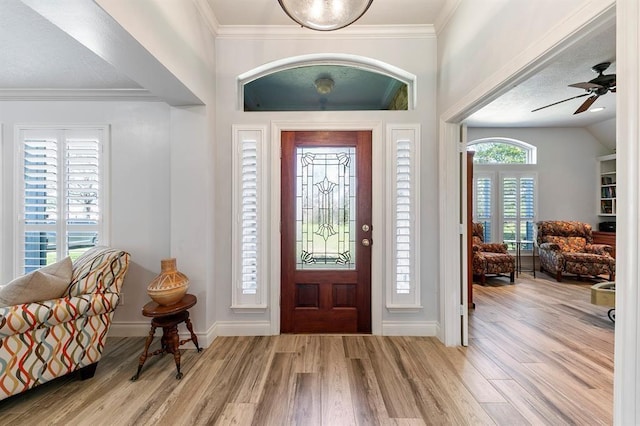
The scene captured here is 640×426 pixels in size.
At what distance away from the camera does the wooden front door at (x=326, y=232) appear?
2900 mm

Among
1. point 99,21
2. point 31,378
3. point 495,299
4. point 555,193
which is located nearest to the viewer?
point 99,21

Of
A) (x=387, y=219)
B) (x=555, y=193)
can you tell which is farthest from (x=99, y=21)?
(x=555, y=193)

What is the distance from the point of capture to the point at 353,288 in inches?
115

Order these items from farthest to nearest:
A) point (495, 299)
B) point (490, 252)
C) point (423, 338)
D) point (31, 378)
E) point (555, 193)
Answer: point (555, 193) < point (490, 252) < point (495, 299) < point (423, 338) < point (31, 378)

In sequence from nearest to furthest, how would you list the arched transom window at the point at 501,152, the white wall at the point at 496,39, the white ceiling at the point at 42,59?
the white wall at the point at 496,39 < the white ceiling at the point at 42,59 < the arched transom window at the point at 501,152

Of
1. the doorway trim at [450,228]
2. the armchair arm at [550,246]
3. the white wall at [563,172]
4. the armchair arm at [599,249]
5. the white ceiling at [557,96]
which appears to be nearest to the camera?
the doorway trim at [450,228]

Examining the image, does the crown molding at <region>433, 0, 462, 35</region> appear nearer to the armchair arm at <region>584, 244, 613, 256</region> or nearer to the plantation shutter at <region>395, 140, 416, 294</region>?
the plantation shutter at <region>395, 140, 416, 294</region>

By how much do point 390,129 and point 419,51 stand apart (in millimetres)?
864

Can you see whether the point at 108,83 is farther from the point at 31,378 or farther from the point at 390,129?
the point at 390,129

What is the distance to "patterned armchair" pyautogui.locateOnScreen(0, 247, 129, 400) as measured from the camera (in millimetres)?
1802

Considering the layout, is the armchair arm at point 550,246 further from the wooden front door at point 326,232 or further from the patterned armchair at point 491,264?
the wooden front door at point 326,232

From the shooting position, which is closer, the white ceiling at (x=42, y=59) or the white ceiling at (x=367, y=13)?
the white ceiling at (x=42, y=59)

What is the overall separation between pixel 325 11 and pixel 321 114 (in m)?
1.30

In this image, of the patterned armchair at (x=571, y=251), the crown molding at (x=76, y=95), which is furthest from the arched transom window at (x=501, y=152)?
the crown molding at (x=76, y=95)
